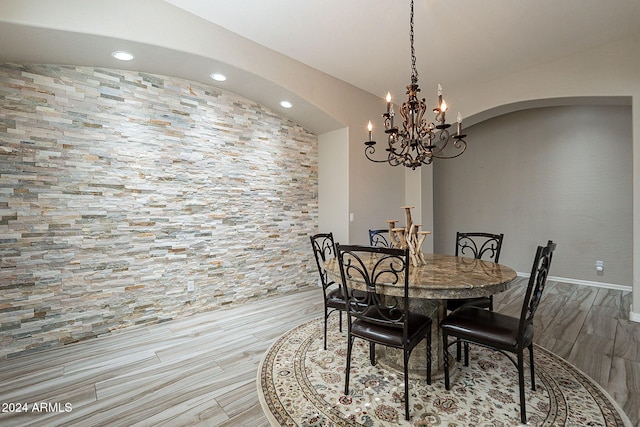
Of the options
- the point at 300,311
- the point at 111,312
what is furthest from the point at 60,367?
the point at 300,311

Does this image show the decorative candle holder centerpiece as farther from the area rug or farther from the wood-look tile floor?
the wood-look tile floor

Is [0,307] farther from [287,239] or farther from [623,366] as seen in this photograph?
[623,366]

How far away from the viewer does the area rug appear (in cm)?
170

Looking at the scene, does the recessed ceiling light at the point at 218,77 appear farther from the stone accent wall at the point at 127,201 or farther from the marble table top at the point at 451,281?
the marble table top at the point at 451,281

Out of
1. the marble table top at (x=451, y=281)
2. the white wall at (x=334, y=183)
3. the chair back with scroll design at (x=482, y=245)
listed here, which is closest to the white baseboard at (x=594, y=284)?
the chair back with scroll design at (x=482, y=245)

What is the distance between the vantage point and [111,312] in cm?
292

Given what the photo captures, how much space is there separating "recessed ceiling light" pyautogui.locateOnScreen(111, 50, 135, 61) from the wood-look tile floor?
269 centimetres

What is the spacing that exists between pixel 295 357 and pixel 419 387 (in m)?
0.99

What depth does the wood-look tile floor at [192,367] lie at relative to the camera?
5.92 ft

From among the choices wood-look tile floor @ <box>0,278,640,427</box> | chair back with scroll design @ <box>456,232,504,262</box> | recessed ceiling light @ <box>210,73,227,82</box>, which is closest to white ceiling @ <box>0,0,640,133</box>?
recessed ceiling light @ <box>210,73,227,82</box>

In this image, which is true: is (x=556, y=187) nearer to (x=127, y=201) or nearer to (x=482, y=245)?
(x=482, y=245)

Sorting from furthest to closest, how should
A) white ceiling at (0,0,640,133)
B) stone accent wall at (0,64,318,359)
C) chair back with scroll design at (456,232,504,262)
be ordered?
chair back with scroll design at (456,232,504,262) → stone accent wall at (0,64,318,359) → white ceiling at (0,0,640,133)

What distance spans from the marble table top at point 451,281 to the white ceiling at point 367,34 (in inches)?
90.7

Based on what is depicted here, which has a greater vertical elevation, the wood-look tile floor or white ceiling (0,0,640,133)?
white ceiling (0,0,640,133)
